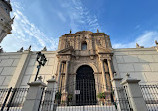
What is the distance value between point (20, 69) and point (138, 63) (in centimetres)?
1645

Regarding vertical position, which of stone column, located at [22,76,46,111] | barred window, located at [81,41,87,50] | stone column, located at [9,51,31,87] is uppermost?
barred window, located at [81,41,87,50]

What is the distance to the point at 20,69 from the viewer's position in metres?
11.1

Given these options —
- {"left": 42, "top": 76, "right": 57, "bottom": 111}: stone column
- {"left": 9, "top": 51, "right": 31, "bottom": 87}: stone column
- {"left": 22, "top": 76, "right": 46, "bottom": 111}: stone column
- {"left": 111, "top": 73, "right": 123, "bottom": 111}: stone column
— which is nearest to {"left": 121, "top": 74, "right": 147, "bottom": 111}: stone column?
{"left": 111, "top": 73, "right": 123, "bottom": 111}: stone column

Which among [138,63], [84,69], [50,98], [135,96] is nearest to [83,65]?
[84,69]

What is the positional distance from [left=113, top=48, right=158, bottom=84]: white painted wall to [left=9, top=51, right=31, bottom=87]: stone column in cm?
1278

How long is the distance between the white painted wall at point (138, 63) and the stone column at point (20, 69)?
12.8 meters

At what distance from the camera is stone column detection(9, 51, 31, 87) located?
10.1m

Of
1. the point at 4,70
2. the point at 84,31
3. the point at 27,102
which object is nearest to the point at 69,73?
the point at 27,102

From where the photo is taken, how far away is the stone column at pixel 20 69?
33.2 ft

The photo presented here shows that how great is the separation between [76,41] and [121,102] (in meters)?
10.9

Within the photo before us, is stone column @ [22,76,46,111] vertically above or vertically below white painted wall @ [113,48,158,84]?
below

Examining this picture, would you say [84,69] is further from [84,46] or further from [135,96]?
[135,96]

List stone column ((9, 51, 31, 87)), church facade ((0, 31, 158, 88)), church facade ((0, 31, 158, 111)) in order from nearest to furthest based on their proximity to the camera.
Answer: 1. church facade ((0, 31, 158, 111))
2. stone column ((9, 51, 31, 87))
3. church facade ((0, 31, 158, 88))

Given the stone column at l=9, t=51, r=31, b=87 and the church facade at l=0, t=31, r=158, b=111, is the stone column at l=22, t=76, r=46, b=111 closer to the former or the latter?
the church facade at l=0, t=31, r=158, b=111
